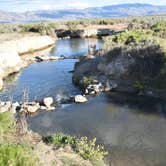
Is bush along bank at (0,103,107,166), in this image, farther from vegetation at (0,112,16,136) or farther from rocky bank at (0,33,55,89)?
rocky bank at (0,33,55,89)

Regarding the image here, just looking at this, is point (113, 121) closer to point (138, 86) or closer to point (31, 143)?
point (138, 86)

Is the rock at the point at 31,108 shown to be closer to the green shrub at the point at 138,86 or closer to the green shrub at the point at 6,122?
the green shrub at the point at 138,86

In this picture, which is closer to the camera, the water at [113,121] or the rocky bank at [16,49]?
the water at [113,121]

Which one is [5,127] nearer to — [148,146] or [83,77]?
[148,146]

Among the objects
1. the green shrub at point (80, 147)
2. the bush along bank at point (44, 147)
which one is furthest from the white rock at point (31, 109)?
the green shrub at point (80, 147)

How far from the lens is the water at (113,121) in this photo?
27.7 metres

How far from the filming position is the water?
27672 mm

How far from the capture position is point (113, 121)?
3384 cm

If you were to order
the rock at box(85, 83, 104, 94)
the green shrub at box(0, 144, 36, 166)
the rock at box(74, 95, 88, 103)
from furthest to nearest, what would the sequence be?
the rock at box(85, 83, 104, 94) < the rock at box(74, 95, 88, 103) < the green shrub at box(0, 144, 36, 166)

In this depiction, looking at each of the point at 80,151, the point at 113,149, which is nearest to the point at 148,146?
the point at 113,149

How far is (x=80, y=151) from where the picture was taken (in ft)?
78.1

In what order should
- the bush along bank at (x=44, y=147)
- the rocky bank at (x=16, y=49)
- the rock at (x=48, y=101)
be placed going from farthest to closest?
1. the rocky bank at (x=16, y=49)
2. the rock at (x=48, y=101)
3. the bush along bank at (x=44, y=147)

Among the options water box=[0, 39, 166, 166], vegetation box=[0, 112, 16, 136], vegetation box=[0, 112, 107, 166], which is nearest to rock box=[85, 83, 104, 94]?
water box=[0, 39, 166, 166]

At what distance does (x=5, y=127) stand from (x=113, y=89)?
2080cm
